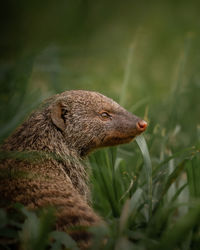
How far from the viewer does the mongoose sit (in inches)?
79.0

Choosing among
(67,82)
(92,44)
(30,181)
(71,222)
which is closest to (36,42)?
(67,82)

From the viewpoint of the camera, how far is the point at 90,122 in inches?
110

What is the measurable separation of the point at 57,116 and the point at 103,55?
2.87m

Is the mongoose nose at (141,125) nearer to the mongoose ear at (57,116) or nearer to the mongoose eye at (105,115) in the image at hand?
the mongoose eye at (105,115)

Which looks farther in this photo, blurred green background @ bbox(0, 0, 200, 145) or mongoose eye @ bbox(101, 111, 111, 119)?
blurred green background @ bbox(0, 0, 200, 145)

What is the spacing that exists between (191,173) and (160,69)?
3.77m

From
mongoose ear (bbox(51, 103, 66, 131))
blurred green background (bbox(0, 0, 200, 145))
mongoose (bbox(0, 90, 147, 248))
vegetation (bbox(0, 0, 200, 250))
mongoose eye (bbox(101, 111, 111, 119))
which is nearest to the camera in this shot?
vegetation (bbox(0, 0, 200, 250))

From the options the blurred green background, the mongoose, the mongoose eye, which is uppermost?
the blurred green background

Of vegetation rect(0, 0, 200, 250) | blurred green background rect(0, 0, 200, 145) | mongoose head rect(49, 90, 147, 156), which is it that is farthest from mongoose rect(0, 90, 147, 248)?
blurred green background rect(0, 0, 200, 145)

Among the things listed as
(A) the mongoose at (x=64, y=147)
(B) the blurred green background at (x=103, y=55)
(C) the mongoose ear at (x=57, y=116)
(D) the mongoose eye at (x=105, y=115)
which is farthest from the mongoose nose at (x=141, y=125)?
(B) the blurred green background at (x=103, y=55)

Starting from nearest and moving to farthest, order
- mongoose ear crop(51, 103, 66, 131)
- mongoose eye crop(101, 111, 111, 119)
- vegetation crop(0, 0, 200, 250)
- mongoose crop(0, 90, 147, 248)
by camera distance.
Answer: vegetation crop(0, 0, 200, 250)
mongoose crop(0, 90, 147, 248)
mongoose ear crop(51, 103, 66, 131)
mongoose eye crop(101, 111, 111, 119)

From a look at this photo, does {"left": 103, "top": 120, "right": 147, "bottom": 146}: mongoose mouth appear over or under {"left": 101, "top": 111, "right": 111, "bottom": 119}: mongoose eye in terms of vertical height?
under

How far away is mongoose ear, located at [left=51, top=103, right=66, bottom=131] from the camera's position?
2669mm

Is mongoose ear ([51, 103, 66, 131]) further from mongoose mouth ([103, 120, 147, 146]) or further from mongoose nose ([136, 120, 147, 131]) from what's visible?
mongoose nose ([136, 120, 147, 131])
